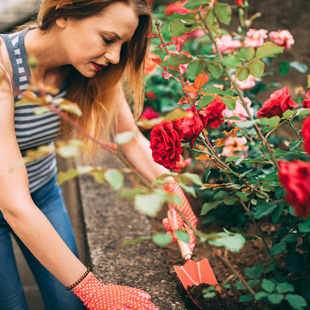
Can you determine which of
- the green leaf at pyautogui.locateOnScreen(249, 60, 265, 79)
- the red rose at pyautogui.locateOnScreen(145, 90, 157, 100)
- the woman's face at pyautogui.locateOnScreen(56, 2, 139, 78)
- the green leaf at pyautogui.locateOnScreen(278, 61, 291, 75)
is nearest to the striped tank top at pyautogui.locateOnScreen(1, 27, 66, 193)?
the woman's face at pyautogui.locateOnScreen(56, 2, 139, 78)

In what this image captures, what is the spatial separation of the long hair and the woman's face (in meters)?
0.05

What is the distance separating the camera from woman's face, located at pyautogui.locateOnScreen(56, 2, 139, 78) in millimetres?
1238

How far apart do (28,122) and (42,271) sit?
70 centimetres

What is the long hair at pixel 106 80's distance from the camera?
134cm

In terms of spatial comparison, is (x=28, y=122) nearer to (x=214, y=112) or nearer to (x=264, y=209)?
(x=214, y=112)

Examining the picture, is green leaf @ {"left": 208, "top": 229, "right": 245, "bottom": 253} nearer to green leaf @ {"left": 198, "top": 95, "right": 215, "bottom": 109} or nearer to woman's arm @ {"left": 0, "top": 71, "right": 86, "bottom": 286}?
green leaf @ {"left": 198, "top": 95, "right": 215, "bottom": 109}

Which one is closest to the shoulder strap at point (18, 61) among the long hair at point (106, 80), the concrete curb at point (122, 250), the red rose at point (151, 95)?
the long hair at point (106, 80)

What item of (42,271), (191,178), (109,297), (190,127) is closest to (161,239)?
(191,178)

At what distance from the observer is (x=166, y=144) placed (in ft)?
3.04

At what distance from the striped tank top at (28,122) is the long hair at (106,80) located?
9 centimetres

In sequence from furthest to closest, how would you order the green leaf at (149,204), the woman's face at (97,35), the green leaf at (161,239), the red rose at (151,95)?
the red rose at (151,95)
the woman's face at (97,35)
the green leaf at (161,239)
the green leaf at (149,204)

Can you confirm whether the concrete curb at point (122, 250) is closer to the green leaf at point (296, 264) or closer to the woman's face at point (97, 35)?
the green leaf at point (296, 264)

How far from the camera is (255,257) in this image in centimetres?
161

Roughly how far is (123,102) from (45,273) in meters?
0.87
